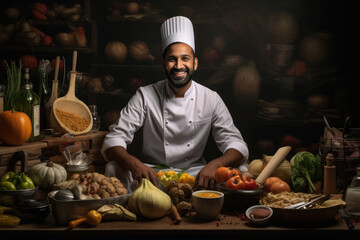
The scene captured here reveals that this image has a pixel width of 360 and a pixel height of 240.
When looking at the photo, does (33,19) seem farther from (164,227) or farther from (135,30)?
(164,227)

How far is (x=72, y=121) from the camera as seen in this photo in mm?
3982

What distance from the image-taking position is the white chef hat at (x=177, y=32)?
3.82m

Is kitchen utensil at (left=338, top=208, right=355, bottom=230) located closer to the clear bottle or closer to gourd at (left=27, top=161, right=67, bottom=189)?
the clear bottle

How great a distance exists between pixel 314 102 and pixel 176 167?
1815 millimetres

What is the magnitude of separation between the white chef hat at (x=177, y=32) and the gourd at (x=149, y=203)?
1.80 metres

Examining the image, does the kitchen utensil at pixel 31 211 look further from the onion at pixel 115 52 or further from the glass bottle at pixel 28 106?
the onion at pixel 115 52

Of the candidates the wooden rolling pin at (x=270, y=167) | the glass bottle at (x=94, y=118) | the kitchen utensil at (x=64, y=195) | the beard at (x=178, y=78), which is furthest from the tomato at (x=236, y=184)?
the glass bottle at (x=94, y=118)

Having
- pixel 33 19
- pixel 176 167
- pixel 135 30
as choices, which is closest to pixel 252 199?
pixel 176 167

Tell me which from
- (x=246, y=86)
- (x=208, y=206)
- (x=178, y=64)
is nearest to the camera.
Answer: (x=208, y=206)

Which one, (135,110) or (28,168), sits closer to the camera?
(28,168)

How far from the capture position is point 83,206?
7.45 ft
